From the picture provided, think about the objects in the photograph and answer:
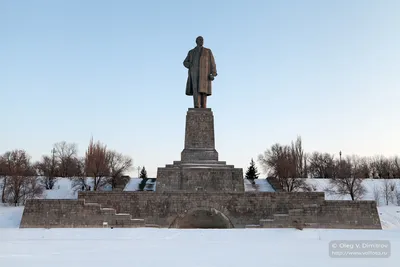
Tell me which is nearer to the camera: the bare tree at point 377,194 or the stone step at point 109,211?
the stone step at point 109,211

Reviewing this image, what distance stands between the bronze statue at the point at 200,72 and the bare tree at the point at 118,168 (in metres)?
19.5

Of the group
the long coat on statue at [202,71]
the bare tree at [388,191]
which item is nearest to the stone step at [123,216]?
the long coat on statue at [202,71]

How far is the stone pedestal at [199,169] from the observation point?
57.9 ft

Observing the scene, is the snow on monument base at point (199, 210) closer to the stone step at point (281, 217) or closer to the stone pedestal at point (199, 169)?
the stone step at point (281, 217)

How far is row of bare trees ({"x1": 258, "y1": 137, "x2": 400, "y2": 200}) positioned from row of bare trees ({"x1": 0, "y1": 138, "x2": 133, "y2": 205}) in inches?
615

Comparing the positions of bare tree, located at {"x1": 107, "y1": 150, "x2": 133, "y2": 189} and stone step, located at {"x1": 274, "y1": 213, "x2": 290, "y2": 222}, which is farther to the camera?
bare tree, located at {"x1": 107, "y1": 150, "x2": 133, "y2": 189}

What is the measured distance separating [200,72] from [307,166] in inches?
1816

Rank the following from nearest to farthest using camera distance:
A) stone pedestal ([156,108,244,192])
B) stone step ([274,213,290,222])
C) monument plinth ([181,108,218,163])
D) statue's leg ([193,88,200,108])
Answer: stone step ([274,213,290,222]) < stone pedestal ([156,108,244,192]) < monument plinth ([181,108,218,163]) < statue's leg ([193,88,200,108])

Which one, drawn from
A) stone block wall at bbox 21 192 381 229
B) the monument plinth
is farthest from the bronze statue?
stone block wall at bbox 21 192 381 229

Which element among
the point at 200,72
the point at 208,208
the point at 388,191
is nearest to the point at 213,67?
the point at 200,72

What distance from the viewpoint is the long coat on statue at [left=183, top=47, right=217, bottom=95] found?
64.3ft
